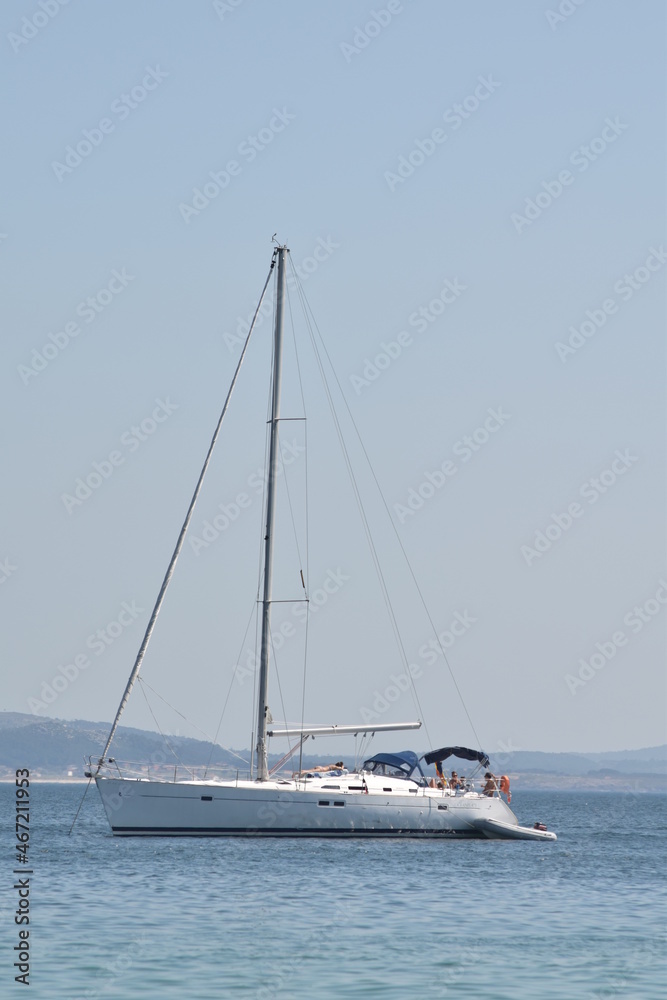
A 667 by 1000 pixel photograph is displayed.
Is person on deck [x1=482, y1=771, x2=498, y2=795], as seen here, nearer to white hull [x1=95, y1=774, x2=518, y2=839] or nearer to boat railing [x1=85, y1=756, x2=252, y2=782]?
white hull [x1=95, y1=774, x2=518, y2=839]

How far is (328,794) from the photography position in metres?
50.3

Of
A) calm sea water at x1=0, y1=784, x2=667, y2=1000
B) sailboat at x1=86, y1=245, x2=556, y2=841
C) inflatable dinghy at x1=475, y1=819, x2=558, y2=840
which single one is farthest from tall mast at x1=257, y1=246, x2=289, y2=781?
inflatable dinghy at x1=475, y1=819, x2=558, y2=840

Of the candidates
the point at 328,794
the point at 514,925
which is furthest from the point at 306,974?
the point at 328,794

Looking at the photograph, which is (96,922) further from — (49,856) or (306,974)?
(49,856)

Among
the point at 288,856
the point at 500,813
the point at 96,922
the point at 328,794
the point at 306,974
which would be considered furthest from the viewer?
the point at 500,813

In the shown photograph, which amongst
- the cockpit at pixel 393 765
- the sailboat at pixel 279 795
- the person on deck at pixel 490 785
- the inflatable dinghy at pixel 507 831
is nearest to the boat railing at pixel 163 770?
the sailboat at pixel 279 795

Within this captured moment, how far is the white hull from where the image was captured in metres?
48.4

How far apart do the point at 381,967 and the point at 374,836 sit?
2623 cm

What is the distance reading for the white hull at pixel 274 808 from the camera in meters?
48.4

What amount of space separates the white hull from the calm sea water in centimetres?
79

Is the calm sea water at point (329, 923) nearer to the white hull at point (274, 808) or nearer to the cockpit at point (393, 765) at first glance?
the white hull at point (274, 808)

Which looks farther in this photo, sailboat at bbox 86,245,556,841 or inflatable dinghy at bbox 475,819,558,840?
inflatable dinghy at bbox 475,819,558,840

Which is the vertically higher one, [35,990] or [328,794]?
[328,794]

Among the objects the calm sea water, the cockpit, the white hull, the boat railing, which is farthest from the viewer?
the cockpit
